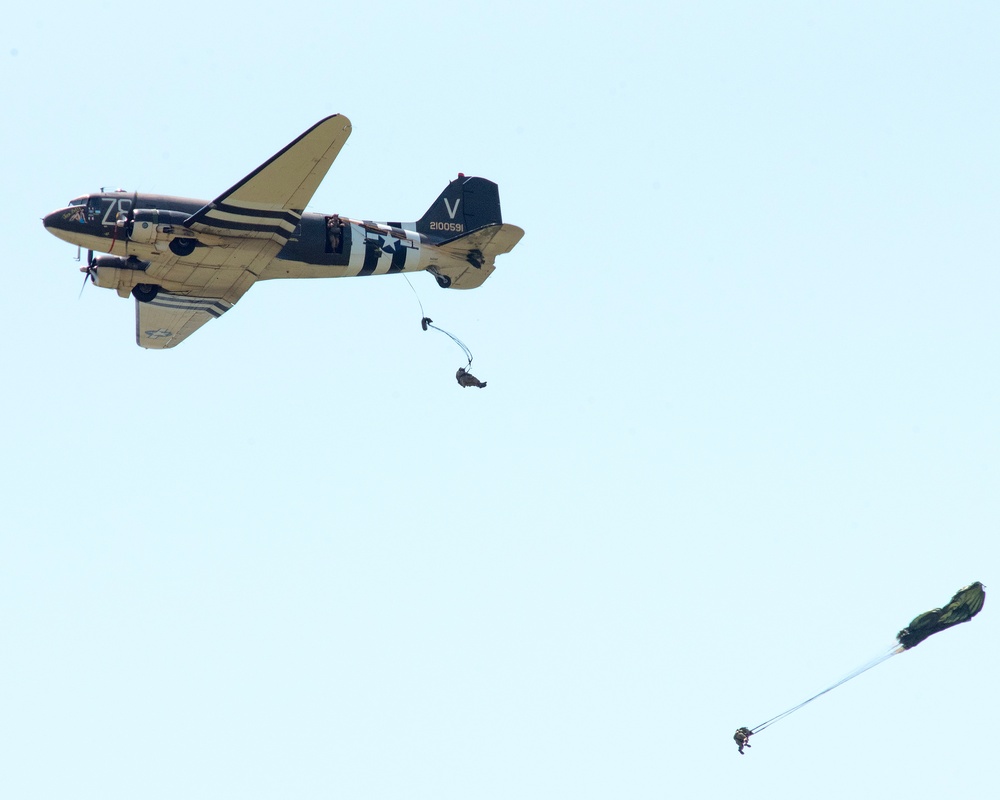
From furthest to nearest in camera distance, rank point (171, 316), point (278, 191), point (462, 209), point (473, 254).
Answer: point (462, 209) < point (473, 254) < point (171, 316) < point (278, 191)

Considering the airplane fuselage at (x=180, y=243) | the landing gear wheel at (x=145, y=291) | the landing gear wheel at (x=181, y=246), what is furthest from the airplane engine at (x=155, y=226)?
the landing gear wheel at (x=145, y=291)

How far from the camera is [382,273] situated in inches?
1512

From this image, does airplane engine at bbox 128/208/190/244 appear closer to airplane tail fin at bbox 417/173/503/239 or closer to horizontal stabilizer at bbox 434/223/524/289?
horizontal stabilizer at bbox 434/223/524/289

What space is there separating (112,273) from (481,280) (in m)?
11.0

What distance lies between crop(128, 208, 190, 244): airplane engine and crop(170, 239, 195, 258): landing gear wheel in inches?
7.1

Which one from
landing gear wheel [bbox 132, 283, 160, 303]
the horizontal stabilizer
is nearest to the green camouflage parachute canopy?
the horizontal stabilizer

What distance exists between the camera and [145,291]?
3509 centimetres

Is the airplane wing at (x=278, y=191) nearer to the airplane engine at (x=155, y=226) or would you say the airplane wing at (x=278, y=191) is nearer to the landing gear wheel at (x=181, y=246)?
the airplane engine at (x=155, y=226)

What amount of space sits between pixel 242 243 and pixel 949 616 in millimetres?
19109

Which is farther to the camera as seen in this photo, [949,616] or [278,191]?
[278,191]

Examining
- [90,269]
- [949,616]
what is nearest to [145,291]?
[90,269]

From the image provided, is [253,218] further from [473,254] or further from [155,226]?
[473,254]

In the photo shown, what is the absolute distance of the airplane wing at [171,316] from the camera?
120ft

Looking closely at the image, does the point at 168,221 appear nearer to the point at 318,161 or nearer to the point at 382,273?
the point at 318,161
